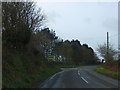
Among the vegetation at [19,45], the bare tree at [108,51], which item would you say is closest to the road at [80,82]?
the vegetation at [19,45]

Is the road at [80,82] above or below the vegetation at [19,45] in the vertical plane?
below

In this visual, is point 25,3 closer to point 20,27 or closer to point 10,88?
point 20,27

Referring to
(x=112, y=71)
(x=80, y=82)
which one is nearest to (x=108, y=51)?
(x=112, y=71)

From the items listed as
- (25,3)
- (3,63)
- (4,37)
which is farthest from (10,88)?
(25,3)

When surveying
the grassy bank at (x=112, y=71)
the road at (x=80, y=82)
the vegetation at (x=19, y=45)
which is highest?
the vegetation at (x=19, y=45)

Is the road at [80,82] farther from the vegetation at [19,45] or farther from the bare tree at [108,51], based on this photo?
the bare tree at [108,51]

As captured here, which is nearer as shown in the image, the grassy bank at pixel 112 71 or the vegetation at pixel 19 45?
the vegetation at pixel 19 45

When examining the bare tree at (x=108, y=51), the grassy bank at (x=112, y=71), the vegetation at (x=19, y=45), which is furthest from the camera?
the bare tree at (x=108, y=51)

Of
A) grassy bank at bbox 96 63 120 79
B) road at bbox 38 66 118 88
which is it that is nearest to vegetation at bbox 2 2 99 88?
road at bbox 38 66 118 88

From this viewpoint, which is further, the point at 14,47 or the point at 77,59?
the point at 77,59

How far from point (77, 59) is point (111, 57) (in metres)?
53.7

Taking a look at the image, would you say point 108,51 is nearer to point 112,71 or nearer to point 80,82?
point 112,71

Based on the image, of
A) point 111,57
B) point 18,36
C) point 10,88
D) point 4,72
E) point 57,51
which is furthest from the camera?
point 57,51

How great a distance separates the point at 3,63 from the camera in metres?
24.3
